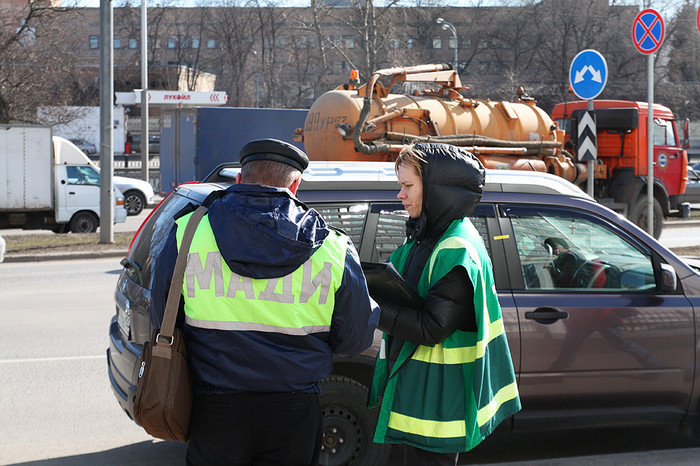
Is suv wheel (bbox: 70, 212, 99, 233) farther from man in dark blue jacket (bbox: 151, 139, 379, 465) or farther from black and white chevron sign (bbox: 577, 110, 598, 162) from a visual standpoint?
man in dark blue jacket (bbox: 151, 139, 379, 465)

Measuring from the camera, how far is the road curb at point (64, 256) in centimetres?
1459

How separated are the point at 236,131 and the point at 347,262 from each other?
706 inches

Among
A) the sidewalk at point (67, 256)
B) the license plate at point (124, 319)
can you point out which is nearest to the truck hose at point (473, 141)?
the sidewalk at point (67, 256)

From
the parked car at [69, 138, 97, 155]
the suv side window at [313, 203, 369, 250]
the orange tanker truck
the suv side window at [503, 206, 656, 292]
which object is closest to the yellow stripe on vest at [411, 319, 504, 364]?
the suv side window at [313, 203, 369, 250]

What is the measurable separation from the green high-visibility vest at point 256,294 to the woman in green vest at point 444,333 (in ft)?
1.31

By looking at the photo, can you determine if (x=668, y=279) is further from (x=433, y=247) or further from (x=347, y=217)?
(x=433, y=247)

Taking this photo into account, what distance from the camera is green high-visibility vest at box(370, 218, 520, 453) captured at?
9.58 feet

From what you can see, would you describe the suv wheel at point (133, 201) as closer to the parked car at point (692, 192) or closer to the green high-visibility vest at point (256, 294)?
the parked car at point (692, 192)

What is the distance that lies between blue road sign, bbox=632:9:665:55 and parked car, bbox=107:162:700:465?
7.94m

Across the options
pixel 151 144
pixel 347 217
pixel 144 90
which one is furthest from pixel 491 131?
pixel 151 144

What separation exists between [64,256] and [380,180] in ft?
38.2

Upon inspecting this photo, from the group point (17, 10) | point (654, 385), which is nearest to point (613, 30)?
point (17, 10)

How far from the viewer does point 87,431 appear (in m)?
5.27

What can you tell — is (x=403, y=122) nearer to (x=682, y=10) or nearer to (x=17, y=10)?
(x=17, y=10)
